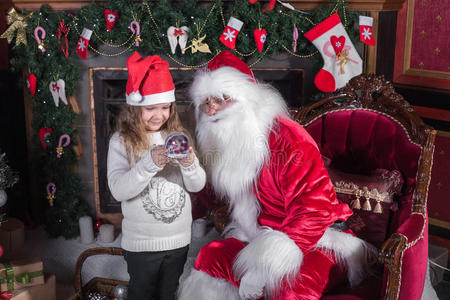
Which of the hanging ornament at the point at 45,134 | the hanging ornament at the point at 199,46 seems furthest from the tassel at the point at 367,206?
the hanging ornament at the point at 45,134

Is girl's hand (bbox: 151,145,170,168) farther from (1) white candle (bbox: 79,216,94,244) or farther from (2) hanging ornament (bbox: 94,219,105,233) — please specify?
(2) hanging ornament (bbox: 94,219,105,233)

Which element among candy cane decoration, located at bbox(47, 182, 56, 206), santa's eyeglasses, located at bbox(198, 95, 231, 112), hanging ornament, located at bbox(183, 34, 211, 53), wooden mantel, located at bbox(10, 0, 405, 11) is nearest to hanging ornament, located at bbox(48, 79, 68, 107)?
wooden mantel, located at bbox(10, 0, 405, 11)

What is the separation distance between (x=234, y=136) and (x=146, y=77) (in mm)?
428

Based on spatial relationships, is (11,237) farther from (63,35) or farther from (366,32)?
(366,32)

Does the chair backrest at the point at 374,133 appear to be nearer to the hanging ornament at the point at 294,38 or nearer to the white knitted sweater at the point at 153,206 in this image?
the hanging ornament at the point at 294,38

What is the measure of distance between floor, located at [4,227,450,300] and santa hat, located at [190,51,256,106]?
1467 millimetres

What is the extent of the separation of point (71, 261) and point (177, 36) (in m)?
1.69

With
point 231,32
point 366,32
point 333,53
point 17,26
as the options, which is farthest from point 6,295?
point 366,32

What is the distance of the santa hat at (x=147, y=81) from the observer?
1731mm

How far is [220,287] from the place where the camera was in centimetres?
193

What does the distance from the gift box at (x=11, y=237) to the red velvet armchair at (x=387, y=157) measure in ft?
4.98

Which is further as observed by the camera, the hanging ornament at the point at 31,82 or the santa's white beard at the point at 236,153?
the hanging ornament at the point at 31,82

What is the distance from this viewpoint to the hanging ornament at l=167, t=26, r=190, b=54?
2.98 metres

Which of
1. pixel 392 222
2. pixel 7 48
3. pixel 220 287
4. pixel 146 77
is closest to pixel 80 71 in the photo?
pixel 7 48
